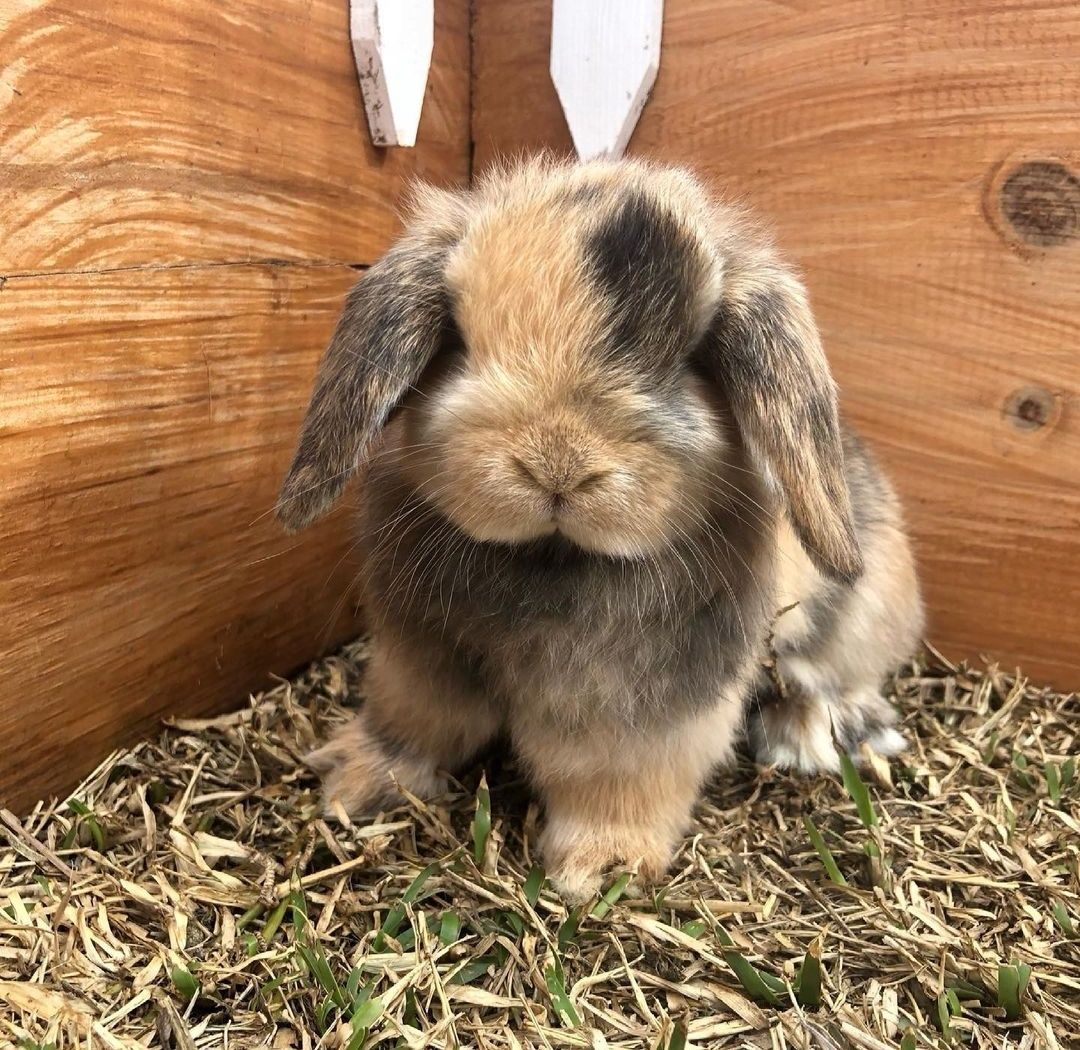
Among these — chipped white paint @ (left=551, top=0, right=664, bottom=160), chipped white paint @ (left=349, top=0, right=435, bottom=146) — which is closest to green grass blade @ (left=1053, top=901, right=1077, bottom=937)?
chipped white paint @ (left=551, top=0, right=664, bottom=160)

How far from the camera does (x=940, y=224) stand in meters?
2.13

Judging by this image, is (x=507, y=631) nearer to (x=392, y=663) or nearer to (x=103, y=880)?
(x=392, y=663)

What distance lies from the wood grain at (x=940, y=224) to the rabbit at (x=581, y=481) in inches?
27.1

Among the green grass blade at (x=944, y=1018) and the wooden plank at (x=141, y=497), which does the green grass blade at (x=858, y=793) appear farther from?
the wooden plank at (x=141, y=497)

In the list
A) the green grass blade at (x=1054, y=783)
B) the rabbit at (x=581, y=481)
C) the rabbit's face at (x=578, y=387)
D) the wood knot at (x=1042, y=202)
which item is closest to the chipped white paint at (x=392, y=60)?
the rabbit at (x=581, y=481)

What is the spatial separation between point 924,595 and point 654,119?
1.36 metres

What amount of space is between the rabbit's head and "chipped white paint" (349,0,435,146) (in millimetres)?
769

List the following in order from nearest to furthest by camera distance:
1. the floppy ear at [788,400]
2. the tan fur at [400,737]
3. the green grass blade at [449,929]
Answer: the floppy ear at [788,400] < the green grass blade at [449,929] < the tan fur at [400,737]

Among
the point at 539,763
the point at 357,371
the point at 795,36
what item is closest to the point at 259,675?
the point at 539,763

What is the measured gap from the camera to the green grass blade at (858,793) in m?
1.75

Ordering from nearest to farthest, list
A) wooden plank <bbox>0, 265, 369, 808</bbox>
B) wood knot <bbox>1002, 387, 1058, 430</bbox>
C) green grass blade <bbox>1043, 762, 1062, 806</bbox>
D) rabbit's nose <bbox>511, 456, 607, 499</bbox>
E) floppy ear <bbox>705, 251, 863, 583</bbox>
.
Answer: rabbit's nose <bbox>511, 456, 607, 499</bbox> → floppy ear <bbox>705, 251, 863, 583</bbox> → wooden plank <bbox>0, 265, 369, 808</bbox> → green grass blade <bbox>1043, 762, 1062, 806</bbox> → wood knot <bbox>1002, 387, 1058, 430</bbox>

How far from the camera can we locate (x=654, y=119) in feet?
7.61

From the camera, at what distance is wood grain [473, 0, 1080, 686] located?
80.4 inches

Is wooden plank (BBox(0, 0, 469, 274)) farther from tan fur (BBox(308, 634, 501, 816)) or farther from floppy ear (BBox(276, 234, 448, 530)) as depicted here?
tan fur (BBox(308, 634, 501, 816))
